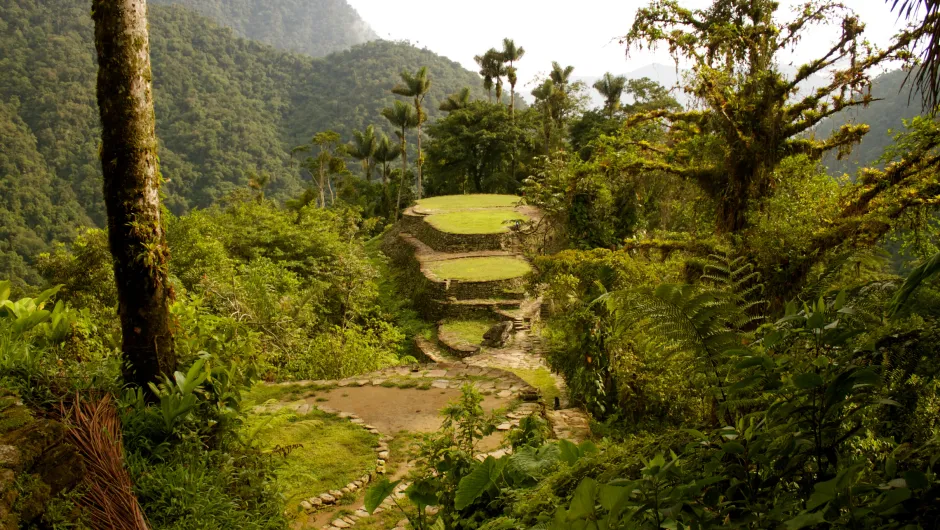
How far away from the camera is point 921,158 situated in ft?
14.1

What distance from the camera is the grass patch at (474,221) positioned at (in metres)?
18.5

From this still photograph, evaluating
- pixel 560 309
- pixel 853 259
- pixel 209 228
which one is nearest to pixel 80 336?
pixel 853 259

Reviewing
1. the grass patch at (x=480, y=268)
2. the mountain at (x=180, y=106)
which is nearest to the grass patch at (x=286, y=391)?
the grass patch at (x=480, y=268)

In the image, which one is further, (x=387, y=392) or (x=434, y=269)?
(x=434, y=269)

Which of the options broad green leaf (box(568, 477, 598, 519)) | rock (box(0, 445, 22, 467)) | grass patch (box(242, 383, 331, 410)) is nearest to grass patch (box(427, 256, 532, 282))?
grass patch (box(242, 383, 331, 410))

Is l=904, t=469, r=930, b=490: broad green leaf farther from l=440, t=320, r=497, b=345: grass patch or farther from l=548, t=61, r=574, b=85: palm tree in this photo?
l=548, t=61, r=574, b=85: palm tree

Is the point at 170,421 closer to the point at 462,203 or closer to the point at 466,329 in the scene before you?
the point at 466,329

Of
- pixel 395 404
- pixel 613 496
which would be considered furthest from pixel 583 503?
pixel 395 404

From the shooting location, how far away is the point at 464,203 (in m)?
23.4

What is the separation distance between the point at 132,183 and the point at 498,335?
9770 millimetres

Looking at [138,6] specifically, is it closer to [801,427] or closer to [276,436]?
[276,436]

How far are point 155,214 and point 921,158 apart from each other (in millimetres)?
5323

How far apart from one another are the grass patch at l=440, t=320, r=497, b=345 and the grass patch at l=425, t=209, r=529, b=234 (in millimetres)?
4394

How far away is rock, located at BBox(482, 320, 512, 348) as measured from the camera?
1239 centimetres
